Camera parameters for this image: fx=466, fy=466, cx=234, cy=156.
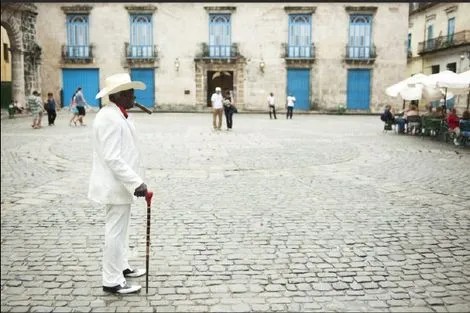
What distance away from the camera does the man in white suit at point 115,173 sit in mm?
3582

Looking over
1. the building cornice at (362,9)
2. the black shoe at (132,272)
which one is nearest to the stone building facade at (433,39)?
the building cornice at (362,9)

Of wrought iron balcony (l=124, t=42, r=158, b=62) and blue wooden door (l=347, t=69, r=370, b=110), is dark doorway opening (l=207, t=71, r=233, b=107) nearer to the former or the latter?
wrought iron balcony (l=124, t=42, r=158, b=62)

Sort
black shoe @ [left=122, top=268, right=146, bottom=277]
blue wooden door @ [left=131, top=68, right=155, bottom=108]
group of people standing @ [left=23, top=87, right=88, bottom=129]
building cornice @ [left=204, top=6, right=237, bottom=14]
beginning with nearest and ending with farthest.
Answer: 1. black shoe @ [left=122, top=268, right=146, bottom=277]
2. group of people standing @ [left=23, top=87, right=88, bottom=129]
3. building cornice @ [left=204, top=6, right=237, bottom=14]
4. blue wooden door @ [left=131, top=68, right=155, bottom=108]

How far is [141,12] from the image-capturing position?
29859mm

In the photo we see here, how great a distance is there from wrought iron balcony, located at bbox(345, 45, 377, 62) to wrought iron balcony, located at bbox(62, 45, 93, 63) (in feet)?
54.8

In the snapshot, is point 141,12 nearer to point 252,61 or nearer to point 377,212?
point 252,61

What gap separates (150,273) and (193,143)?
9350 mm

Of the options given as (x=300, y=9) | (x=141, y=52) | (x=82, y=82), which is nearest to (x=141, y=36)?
(x=141, y=52)

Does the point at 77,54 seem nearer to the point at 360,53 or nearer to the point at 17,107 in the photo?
the point at 17,107

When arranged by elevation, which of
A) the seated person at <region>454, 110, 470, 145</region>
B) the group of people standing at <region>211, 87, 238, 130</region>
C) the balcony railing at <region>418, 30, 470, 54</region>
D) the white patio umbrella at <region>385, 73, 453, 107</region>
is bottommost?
the seated person at <region>454, 110, 470, 145</region>

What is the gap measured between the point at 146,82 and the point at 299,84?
32.9ft

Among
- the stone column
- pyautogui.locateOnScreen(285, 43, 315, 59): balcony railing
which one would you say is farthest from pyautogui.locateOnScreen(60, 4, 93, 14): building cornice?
pyautogui.locateOnScreen(285, 43, 315, 59): balcony railing

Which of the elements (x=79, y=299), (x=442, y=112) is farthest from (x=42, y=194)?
(x=442, y=112)

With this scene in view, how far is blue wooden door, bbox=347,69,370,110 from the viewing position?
30.6 metres
